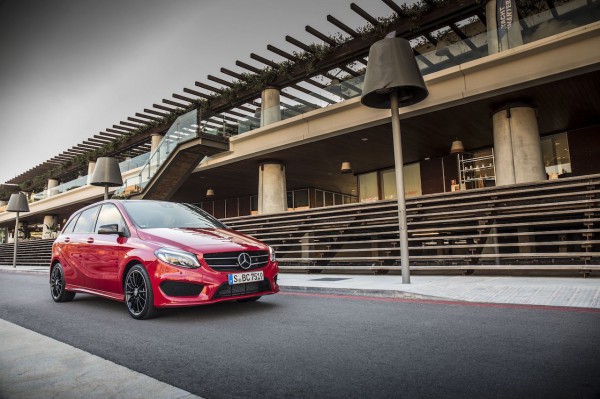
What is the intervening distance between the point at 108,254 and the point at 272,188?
47.2 ft

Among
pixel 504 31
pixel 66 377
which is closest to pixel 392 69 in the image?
pixel 504 31

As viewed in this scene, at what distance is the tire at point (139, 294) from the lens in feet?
15.6

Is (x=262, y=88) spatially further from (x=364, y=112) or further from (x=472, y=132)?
(x=472, y=132)

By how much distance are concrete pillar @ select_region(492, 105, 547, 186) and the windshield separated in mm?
10780

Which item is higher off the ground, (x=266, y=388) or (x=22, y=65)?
(x=22, y=65)

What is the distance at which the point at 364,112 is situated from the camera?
15.1 metres

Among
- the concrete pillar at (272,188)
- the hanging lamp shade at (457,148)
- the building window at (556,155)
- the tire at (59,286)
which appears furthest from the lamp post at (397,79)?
the concrete pillar at (272,188)

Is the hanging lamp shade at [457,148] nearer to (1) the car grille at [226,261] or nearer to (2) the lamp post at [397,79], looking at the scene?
(2) the lamp post at [397,79]

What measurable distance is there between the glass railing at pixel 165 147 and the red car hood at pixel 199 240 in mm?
13434

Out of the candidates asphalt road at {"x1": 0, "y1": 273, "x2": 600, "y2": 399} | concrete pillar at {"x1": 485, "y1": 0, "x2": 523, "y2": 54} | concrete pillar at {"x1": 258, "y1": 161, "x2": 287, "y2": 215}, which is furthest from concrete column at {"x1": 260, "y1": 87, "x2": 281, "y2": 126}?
asphalt road at {"x1": 0, "y1": 273, "x2": 600, "y2": 399}

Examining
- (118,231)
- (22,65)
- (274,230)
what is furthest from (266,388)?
(274,230)

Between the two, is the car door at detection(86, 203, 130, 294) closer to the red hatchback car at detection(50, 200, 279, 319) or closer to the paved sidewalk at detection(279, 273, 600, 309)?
the red hatchback car at detection(50, 200, 279, 319)

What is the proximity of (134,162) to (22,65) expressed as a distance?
1478 cm

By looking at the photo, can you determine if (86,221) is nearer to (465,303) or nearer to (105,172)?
(465,303)
